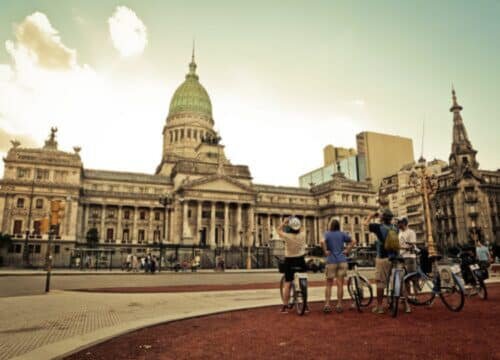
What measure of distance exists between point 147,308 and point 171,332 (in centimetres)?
373

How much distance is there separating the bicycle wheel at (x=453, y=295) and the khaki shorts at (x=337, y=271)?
2.46 meters

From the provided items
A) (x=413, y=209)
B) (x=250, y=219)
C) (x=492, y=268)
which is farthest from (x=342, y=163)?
(x=492, y=268)

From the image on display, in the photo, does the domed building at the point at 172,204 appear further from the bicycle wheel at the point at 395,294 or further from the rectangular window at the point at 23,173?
the bicycle wheel at the point at 395,294

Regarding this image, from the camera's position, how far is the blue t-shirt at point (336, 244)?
879cm

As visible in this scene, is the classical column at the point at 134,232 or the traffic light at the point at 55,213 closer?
the traffic light at the point at 55,213

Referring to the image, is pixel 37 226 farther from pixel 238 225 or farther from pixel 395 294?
pixel 238 225

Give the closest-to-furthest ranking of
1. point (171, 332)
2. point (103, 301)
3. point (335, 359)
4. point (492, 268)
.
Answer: point (335, 359) < point (171, 332) < point (103, 301) < point (492, 268)

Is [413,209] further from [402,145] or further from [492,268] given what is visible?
[492,268]

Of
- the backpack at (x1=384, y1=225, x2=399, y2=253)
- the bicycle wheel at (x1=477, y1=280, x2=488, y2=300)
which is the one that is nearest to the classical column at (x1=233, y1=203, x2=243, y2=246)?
the bicycle wheel at (x1=477, y1=280, x2=488, y2=300)

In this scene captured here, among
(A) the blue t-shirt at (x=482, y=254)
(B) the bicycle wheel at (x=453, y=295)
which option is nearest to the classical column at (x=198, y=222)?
(A) the blue t-shirt at (x=482, y=254)

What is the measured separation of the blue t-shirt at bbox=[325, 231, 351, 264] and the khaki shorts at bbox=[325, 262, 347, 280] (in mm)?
96

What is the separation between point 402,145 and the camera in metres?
129

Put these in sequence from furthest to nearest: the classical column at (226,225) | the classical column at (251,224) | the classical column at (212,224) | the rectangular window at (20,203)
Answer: the classical column at (251,224) < the classical column at (226,225) < the classical column at (212,224) < the rectangular window at (20,203)

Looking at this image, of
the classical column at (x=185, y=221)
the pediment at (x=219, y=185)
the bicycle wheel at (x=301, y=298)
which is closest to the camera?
the bicycle wheel at (x=301, y=298)
